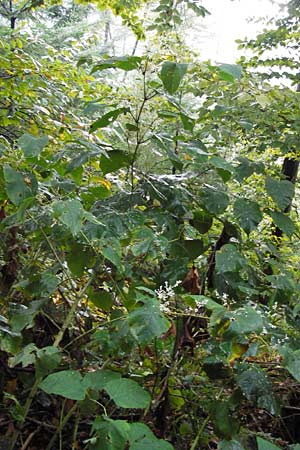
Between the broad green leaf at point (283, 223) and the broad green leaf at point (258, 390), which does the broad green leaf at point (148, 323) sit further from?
the broad green leaf at point (283, 223)

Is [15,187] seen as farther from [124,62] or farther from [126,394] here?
[126,394]

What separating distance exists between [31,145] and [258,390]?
87 centimetres

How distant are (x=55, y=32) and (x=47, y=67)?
6777 millimetres

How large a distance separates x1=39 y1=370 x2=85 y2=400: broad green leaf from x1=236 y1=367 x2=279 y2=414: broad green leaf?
43cm

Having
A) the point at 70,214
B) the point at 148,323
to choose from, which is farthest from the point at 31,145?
the point at 148,323

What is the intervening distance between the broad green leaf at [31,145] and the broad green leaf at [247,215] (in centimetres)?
65

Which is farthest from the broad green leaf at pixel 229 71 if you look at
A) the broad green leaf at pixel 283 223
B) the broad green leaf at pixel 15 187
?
the broad green leaf at pixel 15 187

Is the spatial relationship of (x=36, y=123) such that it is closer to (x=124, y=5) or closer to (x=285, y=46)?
(x=124, y=5)

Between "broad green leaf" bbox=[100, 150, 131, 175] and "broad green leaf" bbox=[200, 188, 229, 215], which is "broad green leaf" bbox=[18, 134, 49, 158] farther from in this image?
"broad green leaf" bbox=[200, 188, 229, 215]

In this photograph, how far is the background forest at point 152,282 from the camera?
3.61 ft

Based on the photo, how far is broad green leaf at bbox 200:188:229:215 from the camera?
4.57 ft

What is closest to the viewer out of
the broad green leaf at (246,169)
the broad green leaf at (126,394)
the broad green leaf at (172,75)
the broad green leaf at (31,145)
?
the broad green leaf at (126,394)

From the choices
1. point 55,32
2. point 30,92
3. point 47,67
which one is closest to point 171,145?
point 30,92

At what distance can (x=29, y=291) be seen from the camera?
1.34 metres
